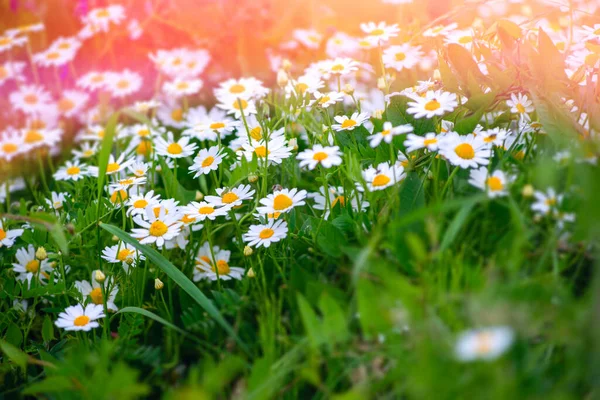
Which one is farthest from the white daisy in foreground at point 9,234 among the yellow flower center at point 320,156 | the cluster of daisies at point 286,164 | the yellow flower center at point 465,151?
the yellow flower center at point 465,151

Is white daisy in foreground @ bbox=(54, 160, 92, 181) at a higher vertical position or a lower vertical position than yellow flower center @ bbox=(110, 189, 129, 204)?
higher

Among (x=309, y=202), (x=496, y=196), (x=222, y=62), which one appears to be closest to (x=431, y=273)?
(x=496, y=196)

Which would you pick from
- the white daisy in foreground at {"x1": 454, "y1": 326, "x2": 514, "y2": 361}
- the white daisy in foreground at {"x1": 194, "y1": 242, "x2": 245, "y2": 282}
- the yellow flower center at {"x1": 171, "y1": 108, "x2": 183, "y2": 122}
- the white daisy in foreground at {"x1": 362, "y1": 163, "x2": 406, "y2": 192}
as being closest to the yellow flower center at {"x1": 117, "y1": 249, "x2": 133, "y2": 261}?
the white daisy in foreground at {"x1": 194, "y1": 242, "x2": 245, "y2": 282}

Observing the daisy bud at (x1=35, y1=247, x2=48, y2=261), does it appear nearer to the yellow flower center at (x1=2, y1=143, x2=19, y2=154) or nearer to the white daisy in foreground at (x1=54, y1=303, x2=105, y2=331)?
the white daisy in foreground at (x1=54, y1=303, x2=105, y2=331)

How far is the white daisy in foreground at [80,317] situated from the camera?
99 cm

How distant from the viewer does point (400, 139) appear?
114 centimetres

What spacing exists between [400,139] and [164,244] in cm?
50

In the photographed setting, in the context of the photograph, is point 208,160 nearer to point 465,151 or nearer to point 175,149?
point 175,149

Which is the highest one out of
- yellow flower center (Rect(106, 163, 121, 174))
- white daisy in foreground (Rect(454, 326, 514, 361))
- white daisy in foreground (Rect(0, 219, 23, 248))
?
yellow flower center (Rect(106, 163, 121, 174))

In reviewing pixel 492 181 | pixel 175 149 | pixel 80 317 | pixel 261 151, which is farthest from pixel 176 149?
pixel 492 181

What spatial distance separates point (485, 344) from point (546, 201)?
12.0 inches

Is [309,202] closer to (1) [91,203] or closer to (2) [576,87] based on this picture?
(1) [91,203]

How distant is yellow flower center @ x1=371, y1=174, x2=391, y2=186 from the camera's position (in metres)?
0.99

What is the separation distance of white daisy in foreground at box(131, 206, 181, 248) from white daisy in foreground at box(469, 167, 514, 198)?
537mm
